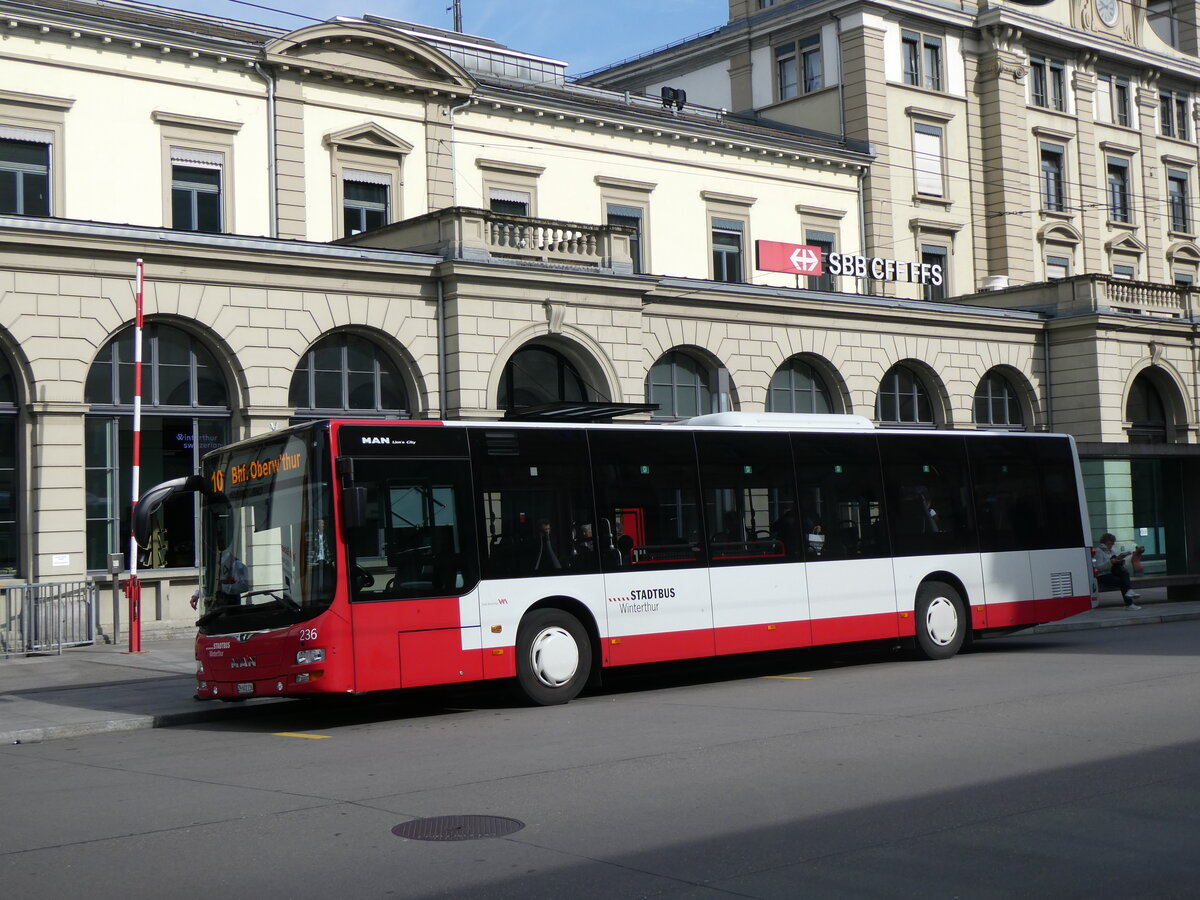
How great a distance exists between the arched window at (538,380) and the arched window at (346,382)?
244cm

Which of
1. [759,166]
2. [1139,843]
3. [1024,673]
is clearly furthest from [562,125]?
[1139,843]

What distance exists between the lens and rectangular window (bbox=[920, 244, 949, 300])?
43.8 metres

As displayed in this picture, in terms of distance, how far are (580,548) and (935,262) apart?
32.0m

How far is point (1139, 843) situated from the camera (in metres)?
7.36

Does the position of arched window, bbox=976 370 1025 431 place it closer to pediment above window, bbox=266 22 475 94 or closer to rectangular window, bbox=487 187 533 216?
rectangular window, bbox=487 187 533 216

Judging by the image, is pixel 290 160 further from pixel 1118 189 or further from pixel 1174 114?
pixel 1174 114

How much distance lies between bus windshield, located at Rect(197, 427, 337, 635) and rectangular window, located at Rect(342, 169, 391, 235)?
→ 58.2 ft

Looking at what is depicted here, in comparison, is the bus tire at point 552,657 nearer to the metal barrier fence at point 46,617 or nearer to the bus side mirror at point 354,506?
the bus side mirror at point 354,506

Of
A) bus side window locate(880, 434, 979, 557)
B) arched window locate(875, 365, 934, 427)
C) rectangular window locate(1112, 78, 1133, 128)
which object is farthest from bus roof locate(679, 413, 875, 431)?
rectangular window locate(1112, 78, 1133, 128)

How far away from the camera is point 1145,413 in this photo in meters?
42.2

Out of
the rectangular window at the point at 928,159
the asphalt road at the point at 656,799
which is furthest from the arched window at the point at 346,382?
the rectangular window at the point at 928,159

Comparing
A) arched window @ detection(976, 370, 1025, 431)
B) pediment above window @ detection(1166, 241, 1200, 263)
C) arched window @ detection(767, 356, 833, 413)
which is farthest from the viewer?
pediment above window @ detection(1166, 241, 1200, 263)

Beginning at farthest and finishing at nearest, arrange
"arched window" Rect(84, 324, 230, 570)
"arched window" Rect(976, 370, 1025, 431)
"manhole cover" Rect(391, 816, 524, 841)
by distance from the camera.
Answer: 1. "arched window" Rect(976, 370, 1025, 431)
2. "arched window" Rect(84, 324, 230, 570)
3. "manhole cover" Rect(391, 816, 524, 841)

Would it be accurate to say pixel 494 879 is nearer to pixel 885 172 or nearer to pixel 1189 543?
pixel 1189 543
